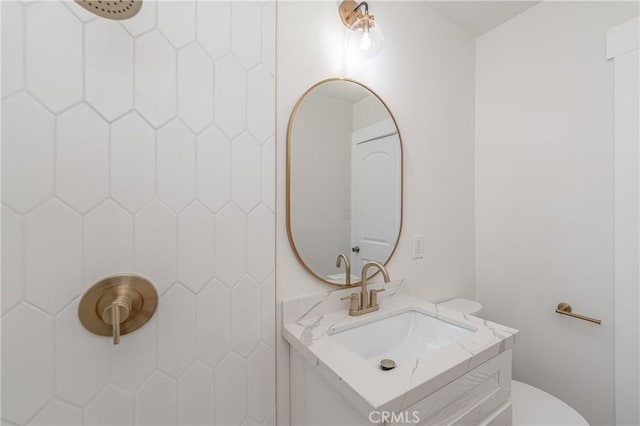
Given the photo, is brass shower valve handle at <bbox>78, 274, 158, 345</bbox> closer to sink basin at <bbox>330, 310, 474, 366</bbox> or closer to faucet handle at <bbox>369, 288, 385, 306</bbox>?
sink basin at <bbox>330, 310, 474, 366</bbox>

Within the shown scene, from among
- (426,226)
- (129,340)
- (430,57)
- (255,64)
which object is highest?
(430,57)

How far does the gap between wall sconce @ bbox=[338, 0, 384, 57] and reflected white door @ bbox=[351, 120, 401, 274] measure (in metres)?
0.31

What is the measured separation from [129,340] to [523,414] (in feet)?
4.66

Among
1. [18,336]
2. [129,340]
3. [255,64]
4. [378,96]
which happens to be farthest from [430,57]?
[18,336]

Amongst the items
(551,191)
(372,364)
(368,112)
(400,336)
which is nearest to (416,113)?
(368,112)

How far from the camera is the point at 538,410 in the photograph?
108 centimetres

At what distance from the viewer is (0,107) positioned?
60 centimetres

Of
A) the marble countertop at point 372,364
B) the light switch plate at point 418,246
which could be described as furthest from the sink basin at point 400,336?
the light switch plate at point 418,246

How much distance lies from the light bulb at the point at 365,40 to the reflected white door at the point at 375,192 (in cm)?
31

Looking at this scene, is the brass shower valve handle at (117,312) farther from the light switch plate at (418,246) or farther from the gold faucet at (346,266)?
the light switch plate at (418,246)

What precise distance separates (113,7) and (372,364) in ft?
4.13

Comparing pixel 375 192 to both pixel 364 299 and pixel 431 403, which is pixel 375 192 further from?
pixel 431 403

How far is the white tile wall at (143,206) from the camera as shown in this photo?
63cm

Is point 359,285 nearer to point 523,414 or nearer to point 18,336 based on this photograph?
point 523,414
